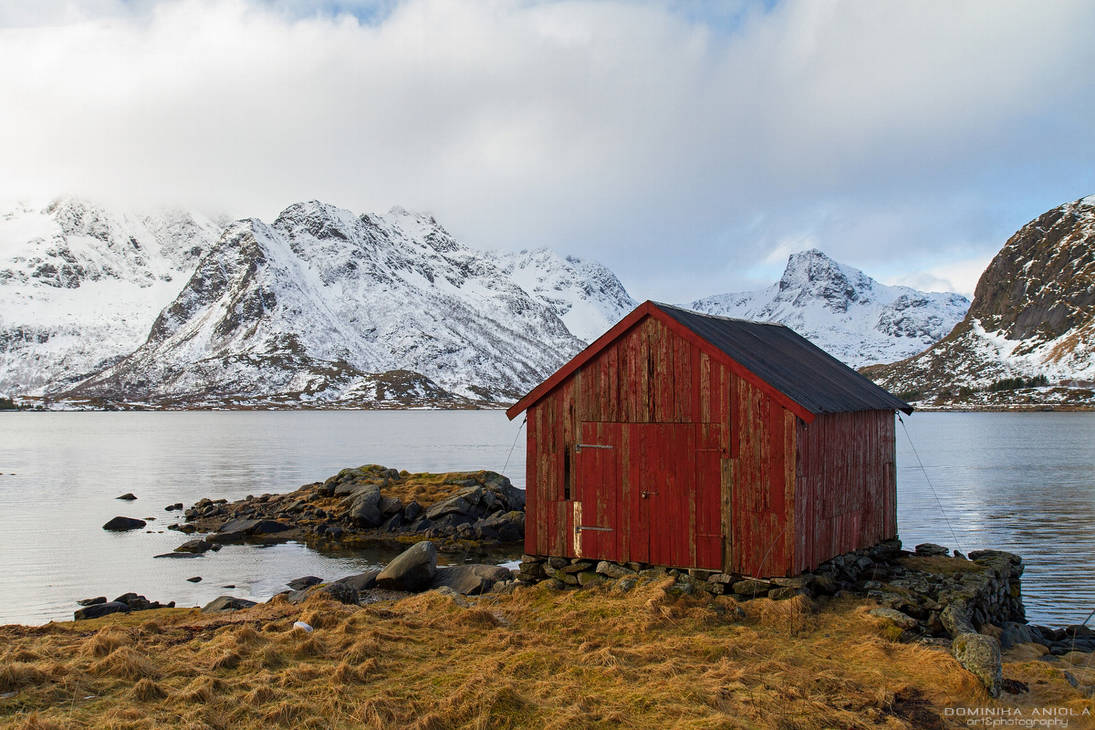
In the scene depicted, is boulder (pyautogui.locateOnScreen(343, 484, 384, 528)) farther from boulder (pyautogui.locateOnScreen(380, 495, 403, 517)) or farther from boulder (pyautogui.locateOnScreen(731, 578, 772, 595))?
boulder (pyautogui.locateOnScreen(731, 578, 772, 595))

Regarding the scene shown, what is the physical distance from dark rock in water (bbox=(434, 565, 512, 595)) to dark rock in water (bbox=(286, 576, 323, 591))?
5.11 metres

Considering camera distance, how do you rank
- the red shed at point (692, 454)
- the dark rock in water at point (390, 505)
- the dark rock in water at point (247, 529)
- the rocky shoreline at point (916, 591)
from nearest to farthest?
the rocky shoreline at point (916, 591) < the red shed at point (692, 454) < the dark rock in water at point (247, 529) < the dark rock in water at point (390, 505)

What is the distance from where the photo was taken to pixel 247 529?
1479 inches

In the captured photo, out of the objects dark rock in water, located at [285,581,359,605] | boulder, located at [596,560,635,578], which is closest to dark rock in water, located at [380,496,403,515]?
dark rock in water, located at [285,581,359,605]

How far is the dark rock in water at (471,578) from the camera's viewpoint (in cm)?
2136

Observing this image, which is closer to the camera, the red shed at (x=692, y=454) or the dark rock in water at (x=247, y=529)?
the red shed at (x=692, y=454)

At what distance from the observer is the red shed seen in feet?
53.7

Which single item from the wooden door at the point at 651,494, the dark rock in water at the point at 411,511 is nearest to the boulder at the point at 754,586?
the wooden door at the point at 651,494

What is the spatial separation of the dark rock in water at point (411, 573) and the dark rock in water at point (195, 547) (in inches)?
560

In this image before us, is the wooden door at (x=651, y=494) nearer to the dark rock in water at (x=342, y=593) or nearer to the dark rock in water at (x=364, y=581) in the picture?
the dark rock in water at (x=342, y=593)

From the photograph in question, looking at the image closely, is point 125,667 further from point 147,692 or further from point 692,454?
point 692,454

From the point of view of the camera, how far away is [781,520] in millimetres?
16125

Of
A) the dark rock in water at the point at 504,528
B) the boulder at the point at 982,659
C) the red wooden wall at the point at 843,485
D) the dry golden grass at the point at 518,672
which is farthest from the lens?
the dark rock in water at the point at 504,528

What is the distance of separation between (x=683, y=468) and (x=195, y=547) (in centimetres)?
2441
